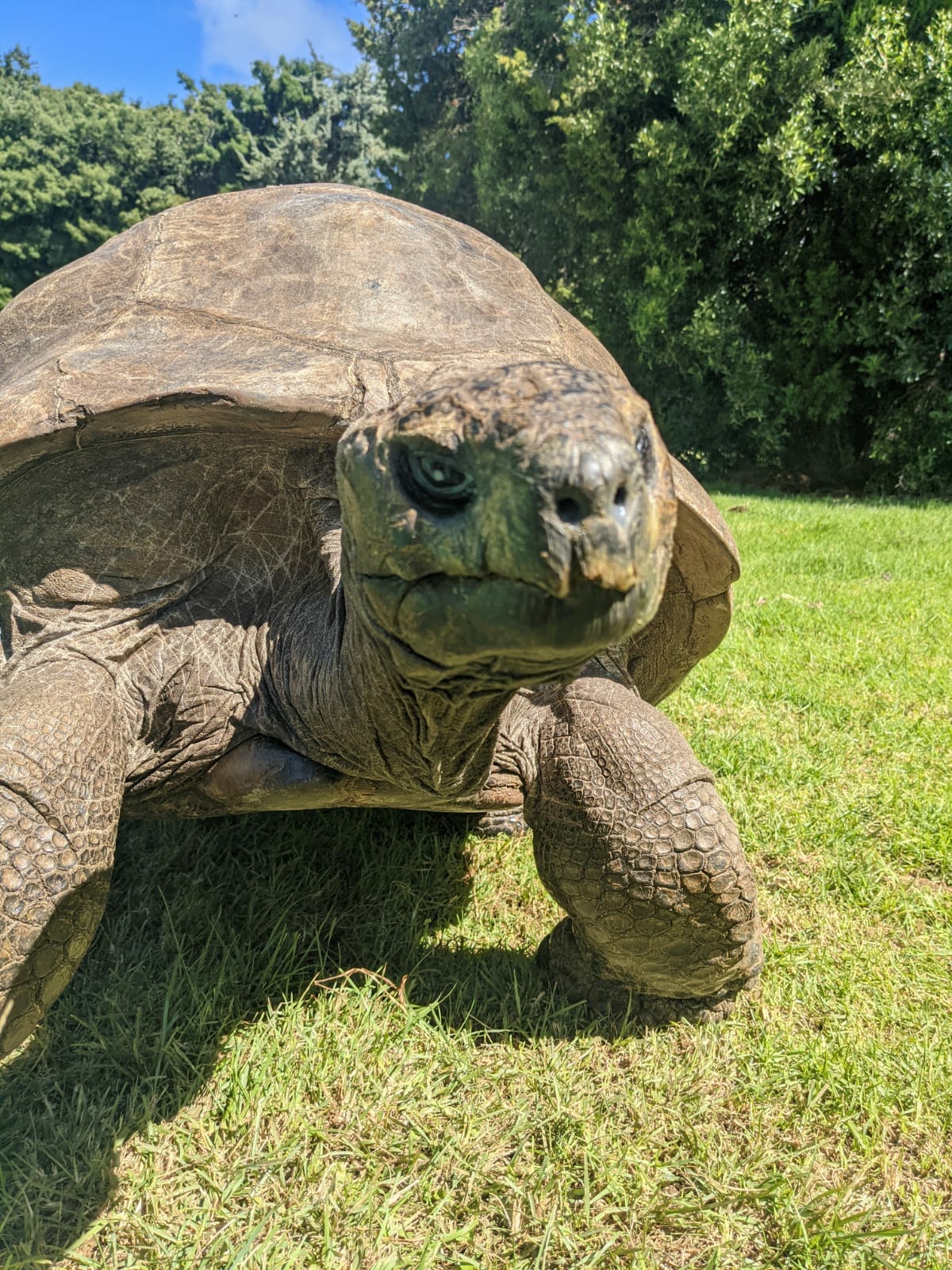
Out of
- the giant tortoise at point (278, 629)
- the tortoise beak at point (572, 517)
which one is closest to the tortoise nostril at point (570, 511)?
the tortoise beak at point (572, 517)

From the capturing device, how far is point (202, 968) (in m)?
2.22

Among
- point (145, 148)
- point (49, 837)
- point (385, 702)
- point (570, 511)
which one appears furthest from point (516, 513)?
point (145, 148)

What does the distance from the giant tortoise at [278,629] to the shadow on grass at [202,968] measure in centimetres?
29

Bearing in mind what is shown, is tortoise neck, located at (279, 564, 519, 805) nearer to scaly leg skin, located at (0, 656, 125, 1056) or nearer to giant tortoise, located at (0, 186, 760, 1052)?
giant tortoise, located at (0, 186, 760, 1052)

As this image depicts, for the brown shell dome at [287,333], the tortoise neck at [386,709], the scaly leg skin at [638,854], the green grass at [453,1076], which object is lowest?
the green grass at [453,1076]

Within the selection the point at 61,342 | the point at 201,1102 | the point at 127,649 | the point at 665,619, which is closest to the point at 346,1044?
the point at 201,1102

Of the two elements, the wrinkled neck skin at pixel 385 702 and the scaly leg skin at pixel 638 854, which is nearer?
the wrinkled neck skin at pixel 385 702

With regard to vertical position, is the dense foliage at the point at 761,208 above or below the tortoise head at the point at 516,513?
above

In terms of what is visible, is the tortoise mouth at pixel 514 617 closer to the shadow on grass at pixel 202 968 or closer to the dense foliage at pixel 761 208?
the shadow on grass at pixel 202 968

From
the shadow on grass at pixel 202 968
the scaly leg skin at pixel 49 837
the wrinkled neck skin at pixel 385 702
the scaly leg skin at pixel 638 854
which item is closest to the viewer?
the wrinkled neck skin at pixel 385 702

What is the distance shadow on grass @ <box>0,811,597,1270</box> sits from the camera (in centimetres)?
174

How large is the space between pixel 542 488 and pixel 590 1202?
1367mm

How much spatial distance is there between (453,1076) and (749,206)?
10112 millimetres

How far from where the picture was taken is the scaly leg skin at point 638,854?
1.91 metres
